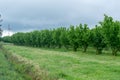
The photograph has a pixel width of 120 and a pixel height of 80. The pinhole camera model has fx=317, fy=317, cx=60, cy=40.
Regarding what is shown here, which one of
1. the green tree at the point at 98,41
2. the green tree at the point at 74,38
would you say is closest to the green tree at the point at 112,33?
the green tree at the point at 98,41

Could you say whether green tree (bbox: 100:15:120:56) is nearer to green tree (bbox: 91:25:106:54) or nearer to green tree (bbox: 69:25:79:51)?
green tree (bbox: 91:25:106:54)

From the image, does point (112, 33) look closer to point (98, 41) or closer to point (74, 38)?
point (98, 41)

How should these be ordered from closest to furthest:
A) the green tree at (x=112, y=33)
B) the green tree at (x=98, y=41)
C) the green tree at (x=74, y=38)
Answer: the green tree at (x=112, y=33)
the green tree at (x=98, y=41)
the green tree at (x=74, y=38)

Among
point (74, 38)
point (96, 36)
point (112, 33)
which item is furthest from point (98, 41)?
point (74, 38)

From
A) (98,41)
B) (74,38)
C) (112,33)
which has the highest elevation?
(112,33)

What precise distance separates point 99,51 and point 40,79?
147ft

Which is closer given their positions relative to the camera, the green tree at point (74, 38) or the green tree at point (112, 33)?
the green tree at point (112, 33)

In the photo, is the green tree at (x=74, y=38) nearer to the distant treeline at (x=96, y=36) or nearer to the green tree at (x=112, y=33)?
the distant treeline at (x=96, y=36)

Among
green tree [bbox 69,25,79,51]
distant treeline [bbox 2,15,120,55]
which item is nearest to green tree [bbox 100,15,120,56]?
distant treeline [bbox 2,15,120,55]

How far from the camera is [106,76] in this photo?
20.7 meters

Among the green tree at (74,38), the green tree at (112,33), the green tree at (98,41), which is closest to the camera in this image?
the green tree at (112,33)

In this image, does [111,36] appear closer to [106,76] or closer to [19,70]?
[19,70]

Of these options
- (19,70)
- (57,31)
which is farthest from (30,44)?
(19,70)

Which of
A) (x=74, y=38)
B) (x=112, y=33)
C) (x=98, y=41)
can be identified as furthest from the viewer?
(x=74, y=38)
